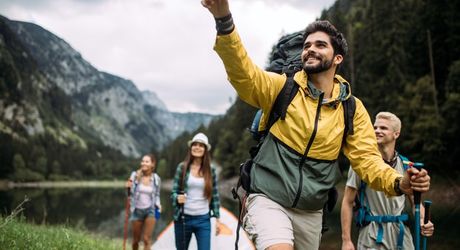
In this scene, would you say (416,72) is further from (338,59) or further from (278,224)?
(278,224)

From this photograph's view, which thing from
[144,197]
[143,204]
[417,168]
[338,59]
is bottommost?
[143,204]

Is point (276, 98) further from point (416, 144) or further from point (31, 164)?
point (31, 164)

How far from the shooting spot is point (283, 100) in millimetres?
3682

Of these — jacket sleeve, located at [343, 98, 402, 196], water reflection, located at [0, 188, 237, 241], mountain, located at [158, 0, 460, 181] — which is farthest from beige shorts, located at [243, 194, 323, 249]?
mountain, located at [158, 0, 460, 181]

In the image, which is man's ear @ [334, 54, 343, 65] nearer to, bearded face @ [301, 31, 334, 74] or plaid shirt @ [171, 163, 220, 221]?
bearded face @ [301, 31, 334, 74]

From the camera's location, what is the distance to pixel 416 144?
37.4 metres

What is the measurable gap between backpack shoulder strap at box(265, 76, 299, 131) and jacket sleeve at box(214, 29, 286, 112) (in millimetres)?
42

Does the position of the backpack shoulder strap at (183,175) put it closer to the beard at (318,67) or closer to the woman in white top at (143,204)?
the woman in white top at (143,204)

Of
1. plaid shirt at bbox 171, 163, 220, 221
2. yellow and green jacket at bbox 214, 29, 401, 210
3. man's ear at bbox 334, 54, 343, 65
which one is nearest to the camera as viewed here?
yellow and green jacket at bbox 214, 29, 401, 210

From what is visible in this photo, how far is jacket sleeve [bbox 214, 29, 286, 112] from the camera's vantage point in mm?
3057

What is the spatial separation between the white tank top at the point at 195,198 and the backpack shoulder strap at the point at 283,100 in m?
4.74

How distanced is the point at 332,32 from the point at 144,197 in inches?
314

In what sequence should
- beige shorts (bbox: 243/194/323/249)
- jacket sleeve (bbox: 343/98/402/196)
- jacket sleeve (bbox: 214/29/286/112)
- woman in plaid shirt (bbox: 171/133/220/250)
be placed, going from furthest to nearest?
woman in plaid shirt (bbox: 171/133/220/250), jacket sleeve (bbox: 343/98/402/196), beige shorts (bbox: 243/194/323/249), jacket sleeve (bbox: 214/29/286/112)

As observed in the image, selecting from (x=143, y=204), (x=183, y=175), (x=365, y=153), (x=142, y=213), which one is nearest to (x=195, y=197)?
(x=183, y=175)
